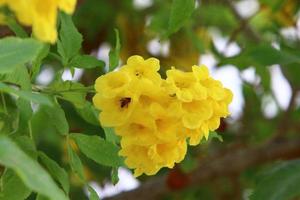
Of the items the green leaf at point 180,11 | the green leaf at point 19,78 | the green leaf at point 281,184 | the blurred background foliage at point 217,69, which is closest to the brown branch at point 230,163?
the blurred background foliage at point 217,69

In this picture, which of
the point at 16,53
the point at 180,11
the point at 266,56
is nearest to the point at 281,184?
the point at 266,56

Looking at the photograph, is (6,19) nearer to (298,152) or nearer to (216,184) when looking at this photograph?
(298,152)

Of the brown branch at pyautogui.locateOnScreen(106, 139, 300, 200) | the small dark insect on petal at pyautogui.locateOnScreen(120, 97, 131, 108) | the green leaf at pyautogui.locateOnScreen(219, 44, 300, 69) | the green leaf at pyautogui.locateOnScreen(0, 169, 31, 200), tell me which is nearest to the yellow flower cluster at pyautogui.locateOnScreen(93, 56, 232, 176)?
the small dark insect on petal at pyautogui.locateOnScreen(120, 97, 131, 108)

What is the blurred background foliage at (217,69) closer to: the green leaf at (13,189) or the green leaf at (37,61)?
the green leaf at (37,61)

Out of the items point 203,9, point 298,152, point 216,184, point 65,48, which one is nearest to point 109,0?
point 203,9

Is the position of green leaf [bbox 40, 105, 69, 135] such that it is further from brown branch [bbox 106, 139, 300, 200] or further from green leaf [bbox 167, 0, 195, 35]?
brown branch [bbox 106, 139, 300, 200]
